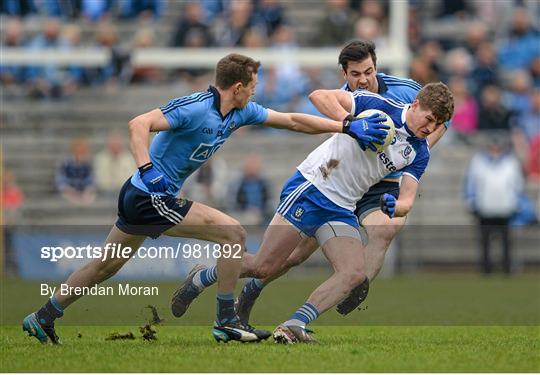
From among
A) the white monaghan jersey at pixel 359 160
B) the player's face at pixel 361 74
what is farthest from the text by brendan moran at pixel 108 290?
the player's face at pixel 361 74

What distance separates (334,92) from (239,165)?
472 inches

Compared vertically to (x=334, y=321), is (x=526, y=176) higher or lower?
lower

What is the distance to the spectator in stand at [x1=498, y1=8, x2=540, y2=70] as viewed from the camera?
24.0 meters

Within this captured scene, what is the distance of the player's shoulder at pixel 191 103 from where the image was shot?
32.4 feet

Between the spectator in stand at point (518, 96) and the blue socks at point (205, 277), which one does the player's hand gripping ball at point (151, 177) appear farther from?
the spectator in stand at point (518, 96)

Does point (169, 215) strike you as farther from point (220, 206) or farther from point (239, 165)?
point (239, 165)

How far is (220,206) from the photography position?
2044cm

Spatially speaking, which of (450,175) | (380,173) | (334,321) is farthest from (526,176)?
(380,173)

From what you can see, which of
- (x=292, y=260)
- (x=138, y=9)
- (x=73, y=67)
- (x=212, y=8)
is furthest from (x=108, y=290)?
(x=138, y=9)

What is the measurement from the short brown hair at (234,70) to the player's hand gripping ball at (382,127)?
0.86 m

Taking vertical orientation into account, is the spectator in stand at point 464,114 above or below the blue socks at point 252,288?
below

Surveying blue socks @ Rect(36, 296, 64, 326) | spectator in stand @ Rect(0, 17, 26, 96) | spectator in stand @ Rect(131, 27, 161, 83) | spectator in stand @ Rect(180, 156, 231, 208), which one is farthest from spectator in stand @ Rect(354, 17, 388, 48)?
blue socks @ Rect(36, 296, 64, 326)

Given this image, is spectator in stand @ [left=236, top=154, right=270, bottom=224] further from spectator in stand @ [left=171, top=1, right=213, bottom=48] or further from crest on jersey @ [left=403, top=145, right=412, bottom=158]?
crest on jersey @ [left=403, top=145, right=412, bottom=158]

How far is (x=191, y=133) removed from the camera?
10.0 meters
